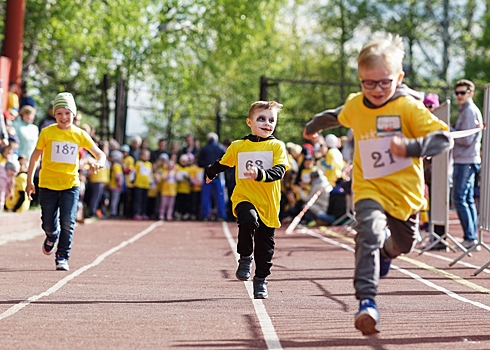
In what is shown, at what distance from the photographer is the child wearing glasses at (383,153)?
6.64 meters

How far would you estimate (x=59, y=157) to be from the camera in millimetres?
11781

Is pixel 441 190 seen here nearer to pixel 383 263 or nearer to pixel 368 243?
pixel 383 263

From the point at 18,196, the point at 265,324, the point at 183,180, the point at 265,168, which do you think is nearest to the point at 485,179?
the point at 265,168

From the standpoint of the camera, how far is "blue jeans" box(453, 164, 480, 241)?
14664 millimetres

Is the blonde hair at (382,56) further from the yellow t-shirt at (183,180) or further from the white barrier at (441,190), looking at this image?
the yellow t-shirt at (183,180)

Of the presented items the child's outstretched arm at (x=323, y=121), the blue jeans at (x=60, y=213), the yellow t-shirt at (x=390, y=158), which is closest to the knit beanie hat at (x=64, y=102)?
the blue jeans at (x=60, y=213)

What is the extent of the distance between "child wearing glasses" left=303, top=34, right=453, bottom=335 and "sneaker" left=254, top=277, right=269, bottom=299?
2251mm

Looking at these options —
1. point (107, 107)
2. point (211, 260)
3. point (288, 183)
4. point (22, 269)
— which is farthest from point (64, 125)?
point (107, 107)

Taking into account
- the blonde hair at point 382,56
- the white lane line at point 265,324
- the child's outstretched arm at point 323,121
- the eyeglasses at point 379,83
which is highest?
the blonde hair at point 382,56

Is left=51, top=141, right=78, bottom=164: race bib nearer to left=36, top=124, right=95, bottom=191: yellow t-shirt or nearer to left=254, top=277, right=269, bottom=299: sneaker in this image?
left=36, top=124, right=95, bottom=191: yellow t-shirt

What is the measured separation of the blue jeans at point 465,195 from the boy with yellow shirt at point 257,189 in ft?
18.4

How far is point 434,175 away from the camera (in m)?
14.8

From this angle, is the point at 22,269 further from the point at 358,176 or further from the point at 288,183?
the point at 288,183

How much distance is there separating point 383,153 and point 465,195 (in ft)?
26.5
